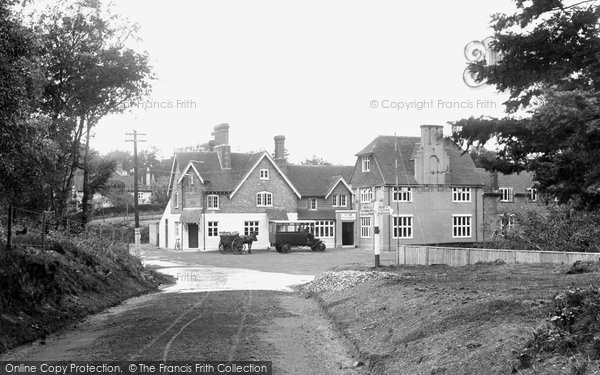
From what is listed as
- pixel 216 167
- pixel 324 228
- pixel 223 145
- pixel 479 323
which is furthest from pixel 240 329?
pixel 223 145

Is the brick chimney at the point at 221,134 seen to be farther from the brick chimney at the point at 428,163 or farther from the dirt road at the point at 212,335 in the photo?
the dirt road at the point at 212,335

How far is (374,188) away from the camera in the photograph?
62469mm

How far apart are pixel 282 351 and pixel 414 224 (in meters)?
50.8

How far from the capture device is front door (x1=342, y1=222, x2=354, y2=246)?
6794 centimetres

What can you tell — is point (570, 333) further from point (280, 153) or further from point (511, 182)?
point (511, 182)

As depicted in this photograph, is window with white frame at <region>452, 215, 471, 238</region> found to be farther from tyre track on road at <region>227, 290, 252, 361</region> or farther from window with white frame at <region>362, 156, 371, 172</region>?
tyre track on road at <region>227, 290, 252, 361</region>

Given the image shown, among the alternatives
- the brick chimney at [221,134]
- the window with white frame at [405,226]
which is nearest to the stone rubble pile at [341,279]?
the window with white frame at [405,226]

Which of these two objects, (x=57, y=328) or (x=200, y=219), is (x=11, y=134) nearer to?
(x=57, y=328)

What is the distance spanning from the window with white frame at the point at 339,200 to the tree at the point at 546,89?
5771 centimetres

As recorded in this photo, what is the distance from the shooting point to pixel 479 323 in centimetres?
1051

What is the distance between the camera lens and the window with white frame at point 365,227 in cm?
6353

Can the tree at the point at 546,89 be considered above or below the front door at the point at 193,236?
above

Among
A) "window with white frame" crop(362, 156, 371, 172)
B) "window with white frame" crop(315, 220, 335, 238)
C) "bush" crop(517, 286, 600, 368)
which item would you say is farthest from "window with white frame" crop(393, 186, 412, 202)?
"bush" crop(517, 286, 600, 368)

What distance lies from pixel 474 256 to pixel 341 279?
610 cm
